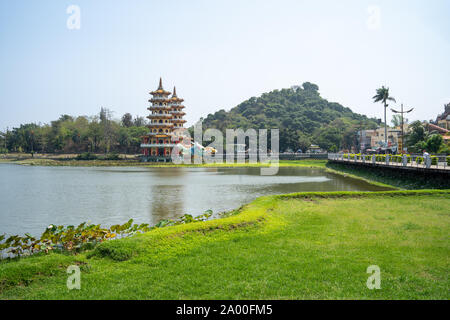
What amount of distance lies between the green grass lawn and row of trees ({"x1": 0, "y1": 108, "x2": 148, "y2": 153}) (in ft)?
246

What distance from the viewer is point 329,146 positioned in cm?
7719

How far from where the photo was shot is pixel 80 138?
3307 inches

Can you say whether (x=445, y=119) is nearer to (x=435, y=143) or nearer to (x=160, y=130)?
(x=435, y=143)

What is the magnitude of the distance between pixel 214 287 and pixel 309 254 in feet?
8.19

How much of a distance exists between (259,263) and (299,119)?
9380 centimetres

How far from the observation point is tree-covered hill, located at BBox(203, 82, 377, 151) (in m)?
78.1

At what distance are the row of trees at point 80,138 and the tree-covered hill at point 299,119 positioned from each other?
850 inches

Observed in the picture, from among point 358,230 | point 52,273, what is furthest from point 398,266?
point 52,273

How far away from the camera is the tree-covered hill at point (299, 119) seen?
7806 centimetres

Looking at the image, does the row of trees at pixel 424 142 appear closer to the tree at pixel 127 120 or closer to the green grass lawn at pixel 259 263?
the green grass lawn at pixel 259 263

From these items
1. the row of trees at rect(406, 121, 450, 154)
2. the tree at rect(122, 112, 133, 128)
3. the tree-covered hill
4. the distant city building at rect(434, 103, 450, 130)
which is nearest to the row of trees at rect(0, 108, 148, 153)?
the tree at rect(122, 112, 133, 128)

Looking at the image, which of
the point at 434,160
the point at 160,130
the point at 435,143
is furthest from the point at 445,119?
the point at 434,160

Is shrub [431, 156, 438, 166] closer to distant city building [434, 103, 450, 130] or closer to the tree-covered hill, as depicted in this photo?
the tree-covered hill
